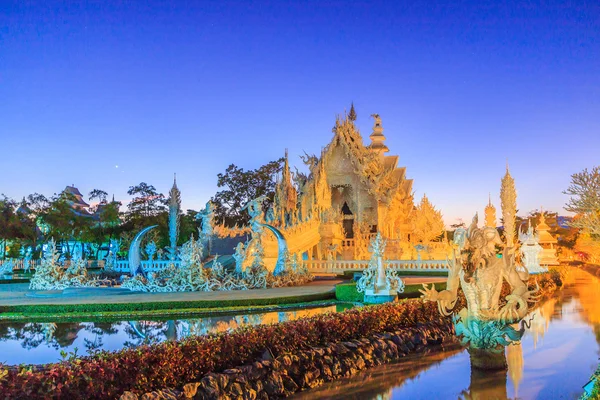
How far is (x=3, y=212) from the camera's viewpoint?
33969mm

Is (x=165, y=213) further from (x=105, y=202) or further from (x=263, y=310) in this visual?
(x=263, y=310)

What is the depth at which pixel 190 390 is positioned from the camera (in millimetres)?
5609

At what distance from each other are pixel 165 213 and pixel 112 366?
36882mm

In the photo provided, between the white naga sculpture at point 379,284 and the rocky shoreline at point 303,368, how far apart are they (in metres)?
3.26

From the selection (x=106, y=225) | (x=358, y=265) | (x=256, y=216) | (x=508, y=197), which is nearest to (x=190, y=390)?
(x=256, y=216)

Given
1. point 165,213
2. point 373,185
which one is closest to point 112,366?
point 373,185

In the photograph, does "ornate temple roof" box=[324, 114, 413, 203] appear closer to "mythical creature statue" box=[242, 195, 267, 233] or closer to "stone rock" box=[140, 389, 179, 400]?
"mythical creature statue" box=[242, 195, 267, 233]

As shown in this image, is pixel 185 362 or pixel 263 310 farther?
pixel 263 310

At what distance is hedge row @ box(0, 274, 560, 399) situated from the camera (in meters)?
4.82

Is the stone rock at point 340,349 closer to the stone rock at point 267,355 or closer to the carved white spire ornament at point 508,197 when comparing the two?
the stone rock at point 267,355

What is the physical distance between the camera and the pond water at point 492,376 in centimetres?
702

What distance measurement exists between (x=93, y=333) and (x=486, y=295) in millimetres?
7242

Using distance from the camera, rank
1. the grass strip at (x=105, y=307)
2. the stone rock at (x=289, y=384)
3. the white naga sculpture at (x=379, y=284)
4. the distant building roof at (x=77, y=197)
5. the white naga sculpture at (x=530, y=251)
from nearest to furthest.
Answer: the stone rock at (x=289, y=384), the grass strip at (x=105, y=307), the white naga sculpture at (x=379, y=284), the white naga sculpture at (x=530, y=251), the distant building roof at (x=77, y=197)

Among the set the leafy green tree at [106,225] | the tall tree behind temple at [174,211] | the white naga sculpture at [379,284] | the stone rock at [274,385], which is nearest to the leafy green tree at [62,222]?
the leafy green tree at [106,225]
